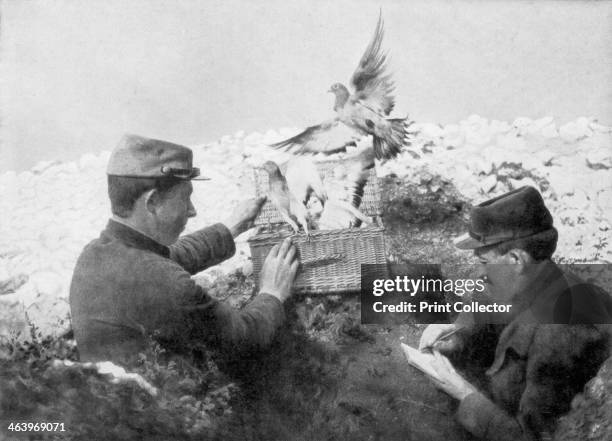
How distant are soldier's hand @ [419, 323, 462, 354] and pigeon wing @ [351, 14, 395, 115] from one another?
138cm

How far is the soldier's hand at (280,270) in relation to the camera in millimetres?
4602

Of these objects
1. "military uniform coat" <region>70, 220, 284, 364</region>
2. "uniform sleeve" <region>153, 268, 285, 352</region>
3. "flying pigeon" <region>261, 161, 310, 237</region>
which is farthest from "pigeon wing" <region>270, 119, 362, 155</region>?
"uniform sleeve" <region>153, 268, 285, 352</region>

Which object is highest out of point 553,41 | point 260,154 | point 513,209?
point 553,41

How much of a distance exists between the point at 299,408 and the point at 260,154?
1605 millimetres

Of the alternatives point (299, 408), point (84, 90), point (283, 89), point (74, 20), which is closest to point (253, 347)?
point (299, 408)

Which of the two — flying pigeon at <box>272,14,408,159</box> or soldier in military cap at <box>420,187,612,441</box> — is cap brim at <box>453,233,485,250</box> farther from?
flying pigeon at <box>272,14,408,159</box>

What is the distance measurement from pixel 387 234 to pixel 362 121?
2.39ft

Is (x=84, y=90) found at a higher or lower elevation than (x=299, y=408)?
higher

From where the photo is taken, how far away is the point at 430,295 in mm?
4668

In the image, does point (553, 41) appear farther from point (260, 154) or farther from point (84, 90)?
point (84, 90)

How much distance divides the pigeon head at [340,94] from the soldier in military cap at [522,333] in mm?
1068

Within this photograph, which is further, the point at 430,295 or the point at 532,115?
the point at 532,115

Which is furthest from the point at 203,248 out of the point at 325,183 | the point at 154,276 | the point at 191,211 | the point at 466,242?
the point at 466,242

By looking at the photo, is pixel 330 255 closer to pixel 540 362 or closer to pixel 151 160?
pixel 151 160
